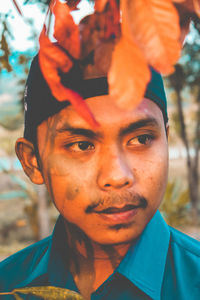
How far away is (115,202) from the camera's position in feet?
3.01

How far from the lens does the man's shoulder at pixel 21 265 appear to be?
4.51ft

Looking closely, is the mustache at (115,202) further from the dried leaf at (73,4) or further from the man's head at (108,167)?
the dried leaf at (73,4)

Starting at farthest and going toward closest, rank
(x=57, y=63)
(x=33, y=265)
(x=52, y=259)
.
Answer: (x=33, y=265) < (x=52, y=259) < (x=57, y=63)

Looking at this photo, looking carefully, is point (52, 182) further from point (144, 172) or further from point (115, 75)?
point (115, 75)

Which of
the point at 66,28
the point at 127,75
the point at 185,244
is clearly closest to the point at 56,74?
the point at 66,28

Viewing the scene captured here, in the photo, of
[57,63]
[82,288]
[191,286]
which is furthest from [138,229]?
[57,63]

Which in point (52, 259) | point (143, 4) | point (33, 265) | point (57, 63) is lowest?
point (33, 265)

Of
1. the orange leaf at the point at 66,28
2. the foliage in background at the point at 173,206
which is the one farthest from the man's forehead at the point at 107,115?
the foliage in background at the point at 173,206

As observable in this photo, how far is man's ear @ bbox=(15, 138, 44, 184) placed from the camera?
123 cm

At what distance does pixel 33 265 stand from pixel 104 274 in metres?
0.42

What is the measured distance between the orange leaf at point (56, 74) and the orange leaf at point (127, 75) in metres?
0.18

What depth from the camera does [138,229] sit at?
97 centimetres

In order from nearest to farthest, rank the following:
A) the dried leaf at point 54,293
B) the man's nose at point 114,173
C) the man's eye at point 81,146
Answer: the dried leaf at point 54,293
the man's nose at point 114,173
the man's eye at point 81,146

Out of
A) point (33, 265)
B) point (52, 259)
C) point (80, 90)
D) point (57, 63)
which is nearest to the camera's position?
point (57, 63)
